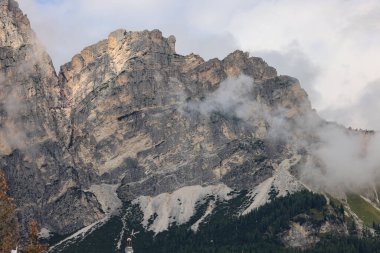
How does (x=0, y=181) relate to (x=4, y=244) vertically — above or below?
above

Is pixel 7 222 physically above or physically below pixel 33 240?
above

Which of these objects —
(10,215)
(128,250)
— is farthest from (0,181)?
(128,250)

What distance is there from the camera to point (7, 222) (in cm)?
7444

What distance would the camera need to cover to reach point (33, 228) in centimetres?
7225

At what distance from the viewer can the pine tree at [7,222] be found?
241ft

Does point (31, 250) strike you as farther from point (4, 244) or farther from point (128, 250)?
point (128, 250)

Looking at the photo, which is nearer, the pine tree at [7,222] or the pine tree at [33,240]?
the pine tree at [33,240]

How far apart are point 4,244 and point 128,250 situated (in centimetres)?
4447

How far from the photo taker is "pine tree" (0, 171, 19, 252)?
73312 mm

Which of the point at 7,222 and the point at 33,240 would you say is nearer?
the point at 33,240

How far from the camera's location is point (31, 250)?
7431cm

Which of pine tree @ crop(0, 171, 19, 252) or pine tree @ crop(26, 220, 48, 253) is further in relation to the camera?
pine tree @ crop(0, 171, 19, 252)

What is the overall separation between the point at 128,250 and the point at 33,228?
4546 centimetres

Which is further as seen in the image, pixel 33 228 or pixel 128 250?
pixel 128 250
